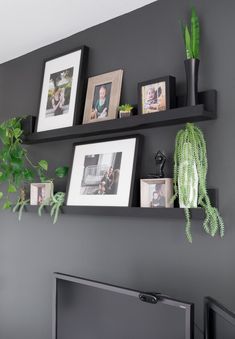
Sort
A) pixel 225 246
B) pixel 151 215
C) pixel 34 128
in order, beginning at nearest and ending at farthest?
pixel 225 246 < pixel 151 215 < pixel 34 128

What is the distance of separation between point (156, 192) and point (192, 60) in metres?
0.62

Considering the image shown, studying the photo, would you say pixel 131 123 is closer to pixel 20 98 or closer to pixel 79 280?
pixel 79 280

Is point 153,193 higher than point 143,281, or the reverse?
point 153,193

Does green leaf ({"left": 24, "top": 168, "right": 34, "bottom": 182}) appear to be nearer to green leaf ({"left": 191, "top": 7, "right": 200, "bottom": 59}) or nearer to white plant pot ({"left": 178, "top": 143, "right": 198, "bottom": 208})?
→ white plant pot ({"left": 178, "top": 143, "right": 198, "bottom": 208})

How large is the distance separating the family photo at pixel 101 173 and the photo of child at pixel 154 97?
30 cm

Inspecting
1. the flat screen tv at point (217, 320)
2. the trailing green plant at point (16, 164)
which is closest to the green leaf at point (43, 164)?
the trailing green plant at point (16, 164)

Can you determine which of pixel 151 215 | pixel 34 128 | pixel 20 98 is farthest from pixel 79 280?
pixel 20 98

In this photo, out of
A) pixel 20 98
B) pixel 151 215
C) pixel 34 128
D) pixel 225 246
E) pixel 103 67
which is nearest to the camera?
pixel 225 246

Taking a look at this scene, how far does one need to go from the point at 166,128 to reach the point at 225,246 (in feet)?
2.08

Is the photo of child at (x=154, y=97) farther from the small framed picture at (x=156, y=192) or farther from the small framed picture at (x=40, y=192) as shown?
the small framed picture at (x=40, y=192)

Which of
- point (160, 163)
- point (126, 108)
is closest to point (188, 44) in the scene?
point (126, 108)

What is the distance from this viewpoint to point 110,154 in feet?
7.44

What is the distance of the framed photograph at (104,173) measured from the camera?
2151mm

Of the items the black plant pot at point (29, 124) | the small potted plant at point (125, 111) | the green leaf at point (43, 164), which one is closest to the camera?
the small potted plant at point (125, 111)
